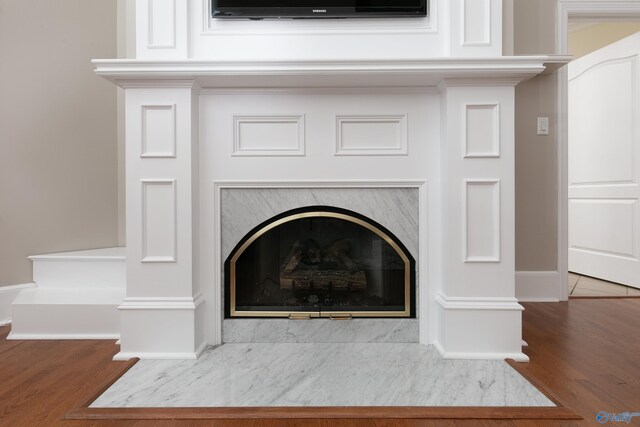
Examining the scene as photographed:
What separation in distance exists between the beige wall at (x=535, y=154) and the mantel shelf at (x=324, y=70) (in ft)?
3.52

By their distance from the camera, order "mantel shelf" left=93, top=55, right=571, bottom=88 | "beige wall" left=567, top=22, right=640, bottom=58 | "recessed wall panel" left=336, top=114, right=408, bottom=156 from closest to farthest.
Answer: "mantel shelf" left=93, top=55, right=571, bottom=88, "recessed wall panel" left=336, top=114, right=408, bottom=156, "beige wall" left=567, top=22, right=640, bottom=58

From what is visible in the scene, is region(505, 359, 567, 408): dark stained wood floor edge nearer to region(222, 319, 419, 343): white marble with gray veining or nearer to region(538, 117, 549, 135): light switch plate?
region(222, 319, 419, 343): white marble with gray veining

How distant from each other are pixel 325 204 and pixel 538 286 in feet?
5.70

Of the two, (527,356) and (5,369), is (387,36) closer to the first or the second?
(527,356)

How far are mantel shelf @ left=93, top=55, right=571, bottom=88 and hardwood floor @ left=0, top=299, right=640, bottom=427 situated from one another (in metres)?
1.26

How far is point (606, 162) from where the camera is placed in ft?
11.0

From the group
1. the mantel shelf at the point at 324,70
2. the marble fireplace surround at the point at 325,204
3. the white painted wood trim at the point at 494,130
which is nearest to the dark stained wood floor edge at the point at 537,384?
the marble fireplace surround at the point at 325,204

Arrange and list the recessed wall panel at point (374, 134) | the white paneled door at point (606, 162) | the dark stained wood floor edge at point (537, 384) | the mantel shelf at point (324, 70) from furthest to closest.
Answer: the white paneled door at point (606, 162)
the recessed wall panel at point (374, 134)
the mantel shelf at point (324, 70)
the dark stained wood floor edge at point (537, 384)

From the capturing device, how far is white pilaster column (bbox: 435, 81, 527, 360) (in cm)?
182

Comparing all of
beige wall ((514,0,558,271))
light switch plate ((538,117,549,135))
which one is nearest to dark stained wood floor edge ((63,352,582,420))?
beige wall ((514,0,558,271))

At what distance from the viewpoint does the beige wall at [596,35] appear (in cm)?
354

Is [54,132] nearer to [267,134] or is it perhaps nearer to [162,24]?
[162,24]

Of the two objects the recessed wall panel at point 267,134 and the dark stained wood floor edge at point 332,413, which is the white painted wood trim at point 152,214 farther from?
the dark stained wood floor edge at point 332,413
